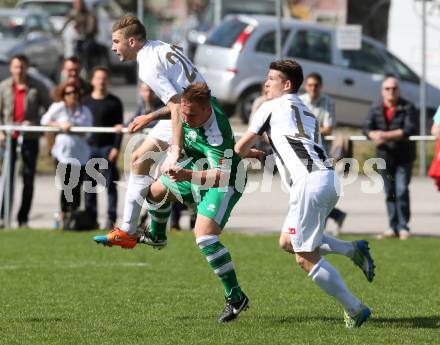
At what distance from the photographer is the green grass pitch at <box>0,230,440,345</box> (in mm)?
9195

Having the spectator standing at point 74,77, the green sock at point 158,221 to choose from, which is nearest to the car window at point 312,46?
the spectator standing at point 74,77

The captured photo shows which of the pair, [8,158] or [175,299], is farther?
[8,158]

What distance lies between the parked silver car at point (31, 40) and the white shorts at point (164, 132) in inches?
795

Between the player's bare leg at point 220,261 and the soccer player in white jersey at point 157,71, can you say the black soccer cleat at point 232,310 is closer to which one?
the player's bare leg at point 220,261

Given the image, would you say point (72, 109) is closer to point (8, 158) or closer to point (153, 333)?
point (8, 158)

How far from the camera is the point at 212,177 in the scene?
9695 mm

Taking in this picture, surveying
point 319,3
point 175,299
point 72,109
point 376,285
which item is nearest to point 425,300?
point 376,285

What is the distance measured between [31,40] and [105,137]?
1517 cm

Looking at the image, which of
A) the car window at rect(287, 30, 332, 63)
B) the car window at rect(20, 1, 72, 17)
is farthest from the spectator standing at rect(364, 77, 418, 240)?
the car window at rect(20, 1, 72, 17)

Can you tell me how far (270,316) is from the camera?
10070 mm

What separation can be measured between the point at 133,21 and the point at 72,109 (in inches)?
255

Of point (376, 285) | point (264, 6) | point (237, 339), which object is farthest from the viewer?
point (264, 6)

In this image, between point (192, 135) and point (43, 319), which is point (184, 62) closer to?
point (192, 135)

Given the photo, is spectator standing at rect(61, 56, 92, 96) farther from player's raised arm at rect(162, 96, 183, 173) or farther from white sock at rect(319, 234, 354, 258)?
white sock at rect(319, 234, 354, 258)
